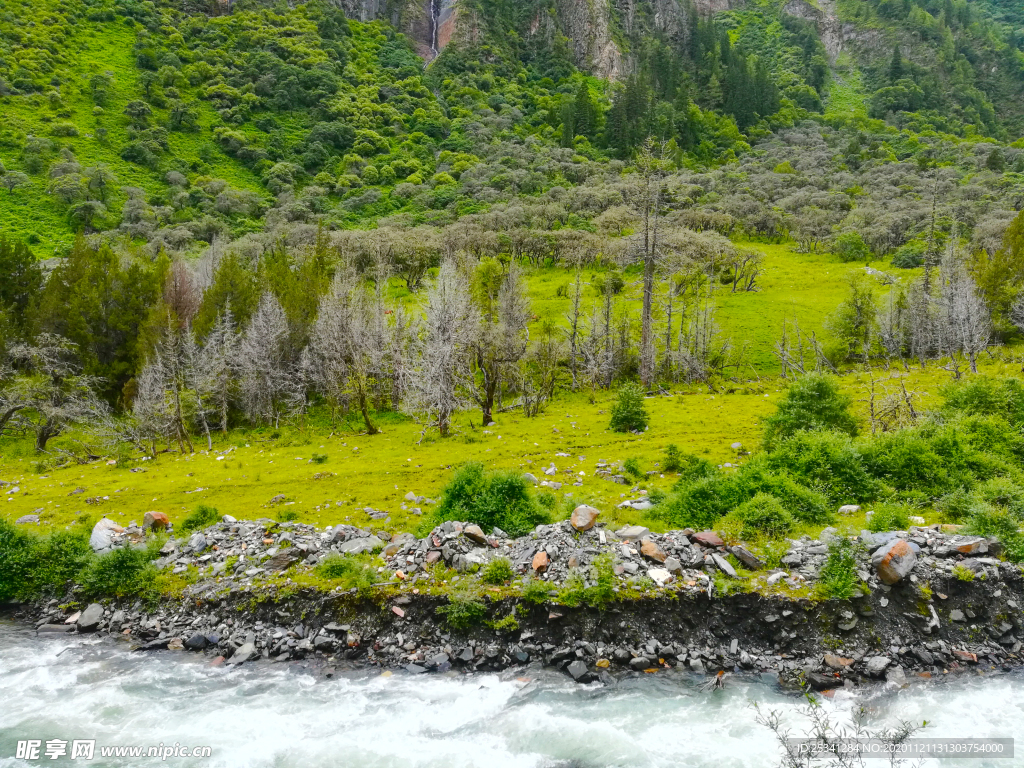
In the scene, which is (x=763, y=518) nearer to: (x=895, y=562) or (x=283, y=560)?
(x=895, y=562)

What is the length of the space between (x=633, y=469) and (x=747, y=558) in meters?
7.44

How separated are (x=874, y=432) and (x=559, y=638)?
51.8 feet

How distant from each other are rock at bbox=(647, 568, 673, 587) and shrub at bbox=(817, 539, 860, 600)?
134 inches

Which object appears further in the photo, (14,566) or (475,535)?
(14,566)

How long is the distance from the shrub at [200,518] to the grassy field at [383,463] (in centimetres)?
137

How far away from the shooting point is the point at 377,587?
13.6m

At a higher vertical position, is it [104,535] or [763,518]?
[763,518]

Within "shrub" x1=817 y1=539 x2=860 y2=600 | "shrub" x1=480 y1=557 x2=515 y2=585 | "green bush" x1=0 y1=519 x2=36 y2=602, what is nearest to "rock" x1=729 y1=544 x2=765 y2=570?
"shrub" x1=817 y1=539 x2=860 y2=600

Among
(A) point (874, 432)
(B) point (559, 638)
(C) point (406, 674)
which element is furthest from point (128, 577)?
(A) point (874, 432)

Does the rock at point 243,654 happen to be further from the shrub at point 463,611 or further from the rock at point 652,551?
the rock at point 652,551

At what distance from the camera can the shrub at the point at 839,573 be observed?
12.0m

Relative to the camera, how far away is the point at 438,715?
10.8 meters

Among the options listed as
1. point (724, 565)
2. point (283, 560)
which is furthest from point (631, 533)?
point (283, 560)

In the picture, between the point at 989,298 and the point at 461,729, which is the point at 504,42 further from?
the point at 461,729
